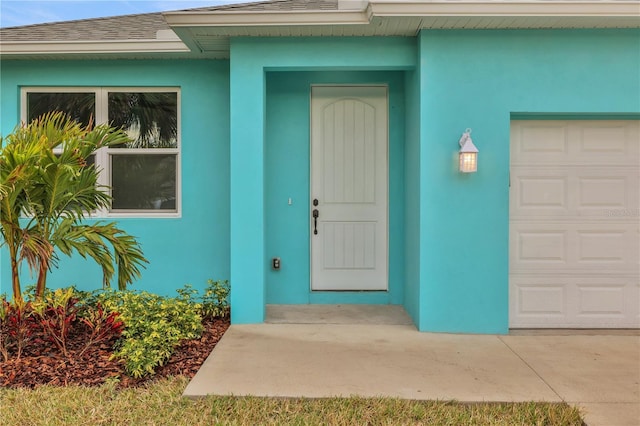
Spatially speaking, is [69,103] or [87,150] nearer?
[87,150]

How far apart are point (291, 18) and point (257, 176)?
5.34 ft

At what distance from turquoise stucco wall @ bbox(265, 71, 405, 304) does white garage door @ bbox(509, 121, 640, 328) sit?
135cm

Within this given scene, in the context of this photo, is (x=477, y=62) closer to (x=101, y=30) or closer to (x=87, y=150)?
(x=87, y=150)

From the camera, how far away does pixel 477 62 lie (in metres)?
4.70

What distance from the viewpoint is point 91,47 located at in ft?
17.4

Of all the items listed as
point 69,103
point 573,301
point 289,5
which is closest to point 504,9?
point 289,5

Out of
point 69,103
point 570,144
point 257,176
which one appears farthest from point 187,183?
point 570,144

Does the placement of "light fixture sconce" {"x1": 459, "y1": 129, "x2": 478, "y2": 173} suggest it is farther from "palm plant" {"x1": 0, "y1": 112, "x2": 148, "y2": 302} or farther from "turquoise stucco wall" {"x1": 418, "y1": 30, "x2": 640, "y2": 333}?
"palm plant" {"x1": 0, "y1": 112, "x2": 148, "y2": 302}

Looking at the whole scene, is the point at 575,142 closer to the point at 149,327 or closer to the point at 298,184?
the point at 298,184

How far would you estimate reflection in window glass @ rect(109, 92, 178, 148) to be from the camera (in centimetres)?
573

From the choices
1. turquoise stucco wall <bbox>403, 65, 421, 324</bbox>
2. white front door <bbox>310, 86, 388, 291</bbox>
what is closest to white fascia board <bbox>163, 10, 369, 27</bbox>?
turquoise stucco wall <bbox>403, 65, 421, 324</bbox>

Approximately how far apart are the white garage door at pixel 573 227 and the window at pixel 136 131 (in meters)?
4.05

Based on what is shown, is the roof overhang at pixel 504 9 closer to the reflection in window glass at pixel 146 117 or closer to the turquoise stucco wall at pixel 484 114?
the turquoise stucco wall at pixel 484 114

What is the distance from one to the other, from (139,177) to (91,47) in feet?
5.18
